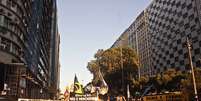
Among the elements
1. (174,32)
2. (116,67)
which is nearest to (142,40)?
(174,32)

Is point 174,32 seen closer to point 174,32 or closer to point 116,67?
point 174,32

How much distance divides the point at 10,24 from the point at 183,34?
123 ft

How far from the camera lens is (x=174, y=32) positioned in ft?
221

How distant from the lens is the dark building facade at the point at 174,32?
192 feet

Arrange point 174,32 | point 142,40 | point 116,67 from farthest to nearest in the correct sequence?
point 142,40 → point 116,67 → point 174,32

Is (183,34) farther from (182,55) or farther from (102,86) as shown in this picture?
(102,86)

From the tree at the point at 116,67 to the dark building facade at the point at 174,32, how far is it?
28.4 feet

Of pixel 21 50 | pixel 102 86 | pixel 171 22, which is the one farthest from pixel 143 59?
pixel 102 86

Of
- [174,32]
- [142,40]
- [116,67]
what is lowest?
[116,67]

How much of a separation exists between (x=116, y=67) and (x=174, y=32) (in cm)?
1626

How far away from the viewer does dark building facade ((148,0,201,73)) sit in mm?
58438

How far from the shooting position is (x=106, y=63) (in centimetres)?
7044

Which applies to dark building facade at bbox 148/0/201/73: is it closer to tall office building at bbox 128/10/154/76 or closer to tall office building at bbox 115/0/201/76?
tall office building at bbox 115/0/201/76

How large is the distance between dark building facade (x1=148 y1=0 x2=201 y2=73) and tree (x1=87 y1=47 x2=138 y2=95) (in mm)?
8655
